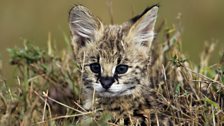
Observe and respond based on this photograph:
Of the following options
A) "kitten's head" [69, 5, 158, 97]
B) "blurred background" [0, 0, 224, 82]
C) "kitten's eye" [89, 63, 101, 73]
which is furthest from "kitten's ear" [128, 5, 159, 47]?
"blurred background" [0, 0, 224, 82]

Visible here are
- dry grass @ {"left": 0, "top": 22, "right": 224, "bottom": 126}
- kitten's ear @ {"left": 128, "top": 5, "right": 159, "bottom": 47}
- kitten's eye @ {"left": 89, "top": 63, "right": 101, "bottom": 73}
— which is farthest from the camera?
kitten's ear @ {"left": 128, "top": 5, "right": 159, "bottom": 47}

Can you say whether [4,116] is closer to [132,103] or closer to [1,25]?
[132,103]

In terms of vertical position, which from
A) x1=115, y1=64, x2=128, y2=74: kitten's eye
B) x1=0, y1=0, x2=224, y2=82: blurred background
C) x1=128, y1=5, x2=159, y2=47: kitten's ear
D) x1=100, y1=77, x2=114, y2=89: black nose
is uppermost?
x1=0, y1=0, x2=224, y2=82: blurred background

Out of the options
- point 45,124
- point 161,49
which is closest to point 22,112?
point 45,124

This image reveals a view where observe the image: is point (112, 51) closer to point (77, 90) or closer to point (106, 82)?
point (106, 82)

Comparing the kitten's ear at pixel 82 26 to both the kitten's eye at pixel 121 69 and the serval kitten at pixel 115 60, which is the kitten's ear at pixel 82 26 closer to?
the serval kitten at pixel 115 60

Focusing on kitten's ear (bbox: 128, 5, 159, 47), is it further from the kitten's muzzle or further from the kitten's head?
the kitten's muzzle
